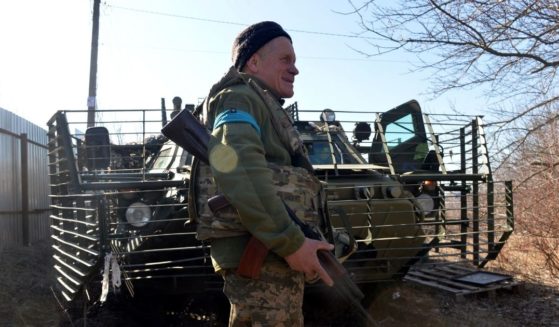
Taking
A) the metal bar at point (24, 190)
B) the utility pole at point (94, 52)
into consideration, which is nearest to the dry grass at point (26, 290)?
the metal bar at point (24, 190)

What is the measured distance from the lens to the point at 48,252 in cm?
848

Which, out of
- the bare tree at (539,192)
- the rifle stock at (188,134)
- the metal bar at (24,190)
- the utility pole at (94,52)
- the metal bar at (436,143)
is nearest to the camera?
the rifle stock at (188,134)

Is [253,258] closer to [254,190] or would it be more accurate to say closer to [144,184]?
[254,190]

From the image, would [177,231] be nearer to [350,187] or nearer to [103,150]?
[103,150]

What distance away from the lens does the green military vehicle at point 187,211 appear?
4.03 m

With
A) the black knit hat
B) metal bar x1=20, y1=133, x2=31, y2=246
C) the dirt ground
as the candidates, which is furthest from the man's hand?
metal bar x1=20, y1=133, x2=31, y2=246

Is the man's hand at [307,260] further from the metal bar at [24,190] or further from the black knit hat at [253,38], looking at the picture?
the metal bar at [24,190]

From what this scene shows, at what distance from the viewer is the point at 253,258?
1.86 meters

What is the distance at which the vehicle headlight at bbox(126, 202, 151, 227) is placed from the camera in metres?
4.09

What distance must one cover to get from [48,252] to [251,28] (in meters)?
7.43

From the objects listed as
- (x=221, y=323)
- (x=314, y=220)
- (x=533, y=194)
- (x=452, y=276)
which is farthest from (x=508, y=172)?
(x=314, y=220)

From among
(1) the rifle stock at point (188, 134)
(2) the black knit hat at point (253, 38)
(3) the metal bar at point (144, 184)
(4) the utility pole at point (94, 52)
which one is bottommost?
(3) the metal bar at point (144, 184)

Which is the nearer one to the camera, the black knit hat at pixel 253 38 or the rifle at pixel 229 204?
the rifle at pixel 229 204

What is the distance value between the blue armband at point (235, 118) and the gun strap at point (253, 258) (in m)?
0.39
